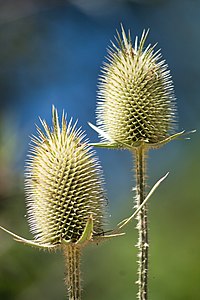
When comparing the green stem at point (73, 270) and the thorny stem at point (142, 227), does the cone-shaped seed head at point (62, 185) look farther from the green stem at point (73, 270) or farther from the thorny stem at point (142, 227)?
the thorny stem at point (142, 227)

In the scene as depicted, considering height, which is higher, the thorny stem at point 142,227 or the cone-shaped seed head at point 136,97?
the cone-shaped seed head at point 136,97

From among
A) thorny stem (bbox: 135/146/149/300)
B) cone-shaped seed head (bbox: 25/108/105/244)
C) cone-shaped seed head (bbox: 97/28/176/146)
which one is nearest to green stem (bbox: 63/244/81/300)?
cone-shaped seed head (bbox: 25/108/105/244)

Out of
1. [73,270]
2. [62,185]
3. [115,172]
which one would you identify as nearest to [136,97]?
[62,185]

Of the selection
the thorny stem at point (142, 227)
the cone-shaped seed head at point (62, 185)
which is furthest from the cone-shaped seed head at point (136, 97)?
the cone-shaped seed head at point (62, 185)

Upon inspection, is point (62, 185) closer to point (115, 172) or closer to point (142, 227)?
point (142, 227)

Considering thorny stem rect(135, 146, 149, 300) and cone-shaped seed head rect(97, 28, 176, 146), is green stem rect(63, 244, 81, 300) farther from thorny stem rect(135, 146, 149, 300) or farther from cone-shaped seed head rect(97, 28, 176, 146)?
cone-shaped seed head rect(97, 28, 176, 146)
